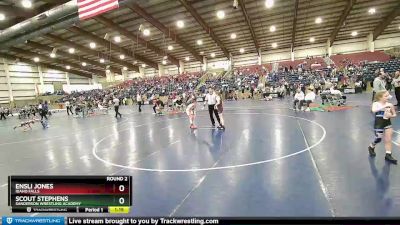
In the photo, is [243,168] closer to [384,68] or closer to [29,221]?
[29,221]

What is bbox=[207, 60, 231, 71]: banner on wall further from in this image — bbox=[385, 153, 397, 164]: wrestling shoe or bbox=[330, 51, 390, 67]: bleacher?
bbox=[385, 153, 397, 164]: wrestling shoe

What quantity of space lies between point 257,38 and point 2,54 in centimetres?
4090

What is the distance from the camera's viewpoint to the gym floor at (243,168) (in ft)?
12.7

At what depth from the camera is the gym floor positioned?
3.87 metres

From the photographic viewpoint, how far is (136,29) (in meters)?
31.0

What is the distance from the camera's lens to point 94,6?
1373 centimetres

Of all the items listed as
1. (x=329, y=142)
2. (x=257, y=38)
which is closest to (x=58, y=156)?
(x=329, y=142)

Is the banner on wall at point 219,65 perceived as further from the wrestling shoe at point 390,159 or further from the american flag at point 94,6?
the wrestling shoe at point 390,159

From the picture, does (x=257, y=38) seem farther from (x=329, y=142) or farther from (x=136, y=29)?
(x=329, y=142)

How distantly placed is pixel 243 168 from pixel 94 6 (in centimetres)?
1249

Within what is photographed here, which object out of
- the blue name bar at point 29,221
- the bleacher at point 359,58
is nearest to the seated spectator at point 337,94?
the blue name bar at point 29,221

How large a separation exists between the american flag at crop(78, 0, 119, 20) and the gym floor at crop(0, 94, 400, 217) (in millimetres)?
7060
